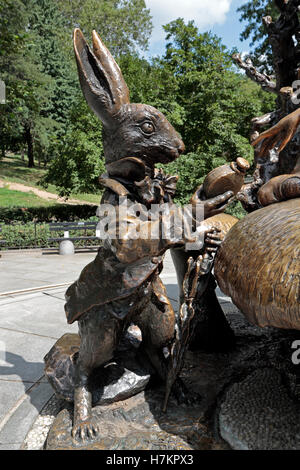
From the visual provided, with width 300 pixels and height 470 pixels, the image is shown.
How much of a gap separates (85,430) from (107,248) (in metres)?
1.14

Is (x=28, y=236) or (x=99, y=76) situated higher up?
(x=99, y=76)

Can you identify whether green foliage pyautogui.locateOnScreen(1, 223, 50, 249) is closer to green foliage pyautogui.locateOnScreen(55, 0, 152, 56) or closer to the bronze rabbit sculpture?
the bronze rabbit sculpture

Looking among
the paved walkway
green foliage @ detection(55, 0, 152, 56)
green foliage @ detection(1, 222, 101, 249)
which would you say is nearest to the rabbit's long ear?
the paved walkway

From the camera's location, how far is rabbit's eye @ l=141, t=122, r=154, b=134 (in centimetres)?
240

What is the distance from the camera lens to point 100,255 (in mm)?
2377

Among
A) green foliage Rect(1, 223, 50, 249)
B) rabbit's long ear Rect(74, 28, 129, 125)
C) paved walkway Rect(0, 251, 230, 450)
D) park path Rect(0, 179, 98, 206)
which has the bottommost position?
paved walkway Rect(0, 251, 230, 450)

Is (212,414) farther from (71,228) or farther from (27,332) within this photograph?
(71,228)

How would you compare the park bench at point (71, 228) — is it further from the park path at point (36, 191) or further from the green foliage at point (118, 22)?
the green foliage at point (118, 22)

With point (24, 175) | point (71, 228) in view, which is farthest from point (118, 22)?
point (71, 228)

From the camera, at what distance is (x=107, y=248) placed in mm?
2213

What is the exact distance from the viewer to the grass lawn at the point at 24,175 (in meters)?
26.9

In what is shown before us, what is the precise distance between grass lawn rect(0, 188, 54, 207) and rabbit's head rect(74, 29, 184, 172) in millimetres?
20187
